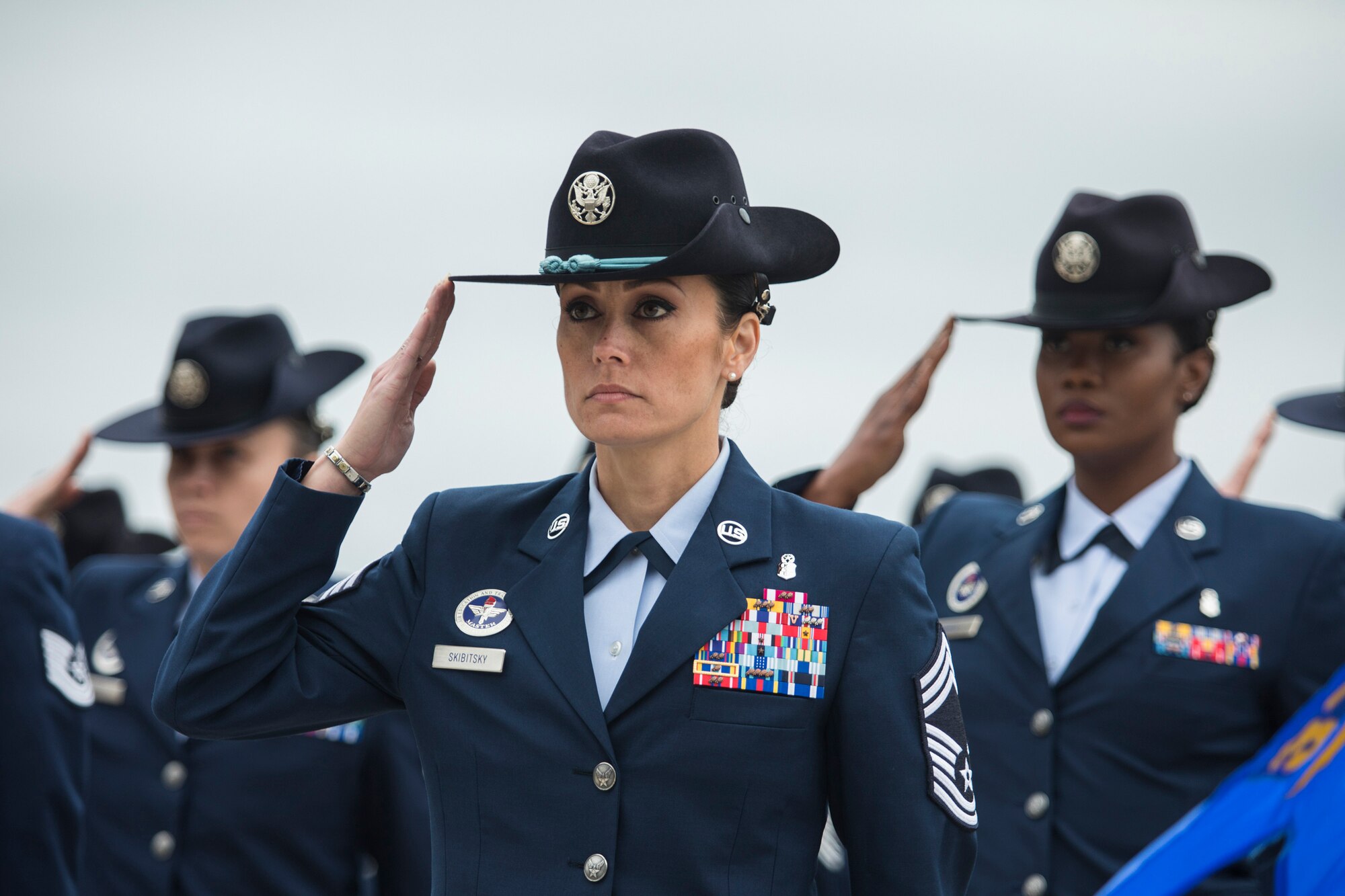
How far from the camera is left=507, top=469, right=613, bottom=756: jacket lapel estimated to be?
2158 mm

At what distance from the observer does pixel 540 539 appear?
2.35 m

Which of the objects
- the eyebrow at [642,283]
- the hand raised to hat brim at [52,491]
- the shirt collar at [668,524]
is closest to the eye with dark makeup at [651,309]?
the eyebrow at [642,283]

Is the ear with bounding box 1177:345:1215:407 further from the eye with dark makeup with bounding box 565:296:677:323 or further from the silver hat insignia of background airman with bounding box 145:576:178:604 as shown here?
the silver hat insignia of background airman with bounding box 145:576:178:604

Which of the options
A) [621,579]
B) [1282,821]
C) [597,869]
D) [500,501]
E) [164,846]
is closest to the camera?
[597,869]

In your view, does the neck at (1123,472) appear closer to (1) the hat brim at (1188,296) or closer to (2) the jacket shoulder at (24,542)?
(1) the hat brim at (1188,296)

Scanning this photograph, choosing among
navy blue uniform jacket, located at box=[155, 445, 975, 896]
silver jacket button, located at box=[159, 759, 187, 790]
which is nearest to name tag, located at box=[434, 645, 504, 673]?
navy blue uniform jacket, located at box=[155, 445, 975, 896]

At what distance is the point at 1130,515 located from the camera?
11.8 ft

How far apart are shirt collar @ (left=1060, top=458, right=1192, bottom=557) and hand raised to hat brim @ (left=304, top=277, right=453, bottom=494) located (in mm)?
1786

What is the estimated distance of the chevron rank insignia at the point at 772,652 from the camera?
2178 millimetres

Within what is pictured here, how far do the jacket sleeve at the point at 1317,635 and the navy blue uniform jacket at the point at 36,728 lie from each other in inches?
94.4

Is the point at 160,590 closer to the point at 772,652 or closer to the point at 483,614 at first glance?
the point at 483,614

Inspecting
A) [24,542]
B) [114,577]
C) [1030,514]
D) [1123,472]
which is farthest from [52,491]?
[1123,472]

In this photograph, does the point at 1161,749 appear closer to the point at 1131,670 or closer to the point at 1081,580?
the point at 1131,670

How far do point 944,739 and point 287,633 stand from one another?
0.91m
